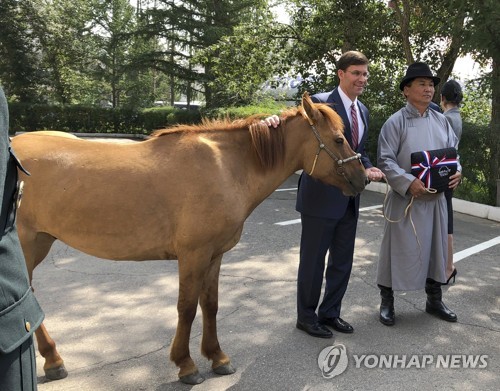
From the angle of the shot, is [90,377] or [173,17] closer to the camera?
[90,377]

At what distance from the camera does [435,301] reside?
4125 mm

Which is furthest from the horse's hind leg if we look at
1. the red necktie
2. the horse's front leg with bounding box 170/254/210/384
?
the red necktie

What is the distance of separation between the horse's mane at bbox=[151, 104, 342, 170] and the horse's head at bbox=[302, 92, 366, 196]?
0.02m

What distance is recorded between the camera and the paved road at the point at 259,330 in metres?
3.05

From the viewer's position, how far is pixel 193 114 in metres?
21.1

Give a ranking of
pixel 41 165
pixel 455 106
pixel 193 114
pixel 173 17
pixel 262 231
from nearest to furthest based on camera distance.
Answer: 1. pixel 41 165
2. pixel 455 106
3. pixel 262 231
4. pixel 193 114
5. pixel 173 17

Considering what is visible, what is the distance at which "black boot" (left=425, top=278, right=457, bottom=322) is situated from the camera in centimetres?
407

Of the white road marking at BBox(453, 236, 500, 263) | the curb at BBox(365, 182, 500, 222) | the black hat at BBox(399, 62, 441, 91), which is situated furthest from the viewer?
the curb at BBox(365, 182, 500, 222)

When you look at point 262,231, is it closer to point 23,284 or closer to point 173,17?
point 23,284

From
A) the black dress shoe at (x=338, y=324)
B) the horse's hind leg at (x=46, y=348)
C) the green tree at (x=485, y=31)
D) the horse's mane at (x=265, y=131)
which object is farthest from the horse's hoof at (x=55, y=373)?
the green tree at (x=485, y=31)

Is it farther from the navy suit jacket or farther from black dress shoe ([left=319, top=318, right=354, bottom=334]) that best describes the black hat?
black dress shoe ([left=319, top=318, right=354, bottom=334])

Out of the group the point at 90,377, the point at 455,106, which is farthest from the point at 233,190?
the point at 455,106

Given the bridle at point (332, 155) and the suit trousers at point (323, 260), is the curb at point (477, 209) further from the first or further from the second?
the bridle at point (332, 155)

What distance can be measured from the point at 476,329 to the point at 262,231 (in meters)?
3.46
